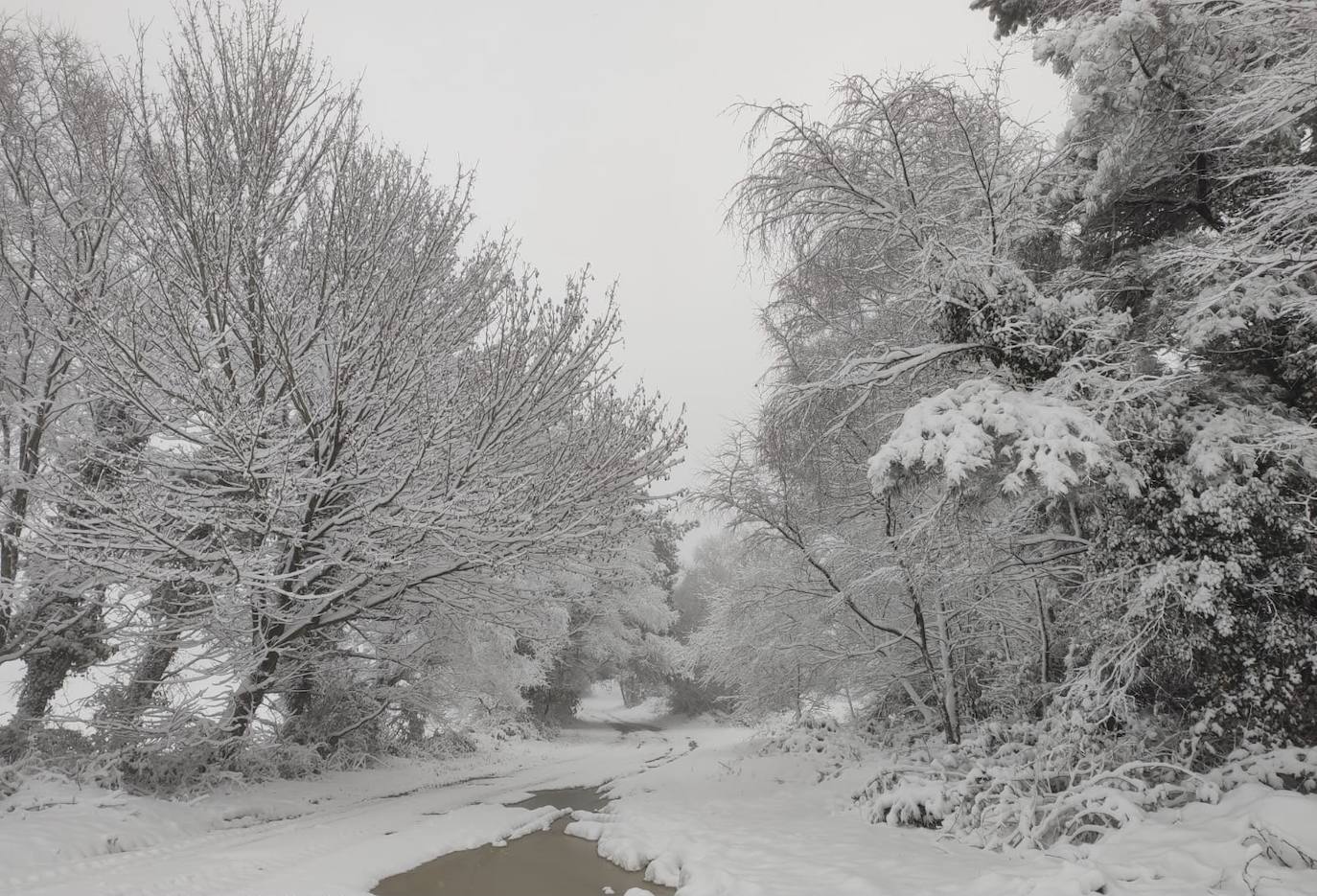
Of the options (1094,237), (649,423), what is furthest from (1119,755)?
(649,423)

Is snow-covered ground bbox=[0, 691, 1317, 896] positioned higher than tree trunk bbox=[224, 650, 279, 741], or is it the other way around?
tree trunk bbox=[224, 650, 279, 741]

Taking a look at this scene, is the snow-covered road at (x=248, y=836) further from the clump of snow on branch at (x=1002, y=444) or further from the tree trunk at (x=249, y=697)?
the clump of snow on branch at (x=1002, y=444)

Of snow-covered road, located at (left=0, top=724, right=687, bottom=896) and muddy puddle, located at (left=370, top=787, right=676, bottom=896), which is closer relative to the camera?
snow-covered road, located at (left=0, top=724, right=687, bottom=896)

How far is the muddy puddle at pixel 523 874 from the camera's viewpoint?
16.5 ft

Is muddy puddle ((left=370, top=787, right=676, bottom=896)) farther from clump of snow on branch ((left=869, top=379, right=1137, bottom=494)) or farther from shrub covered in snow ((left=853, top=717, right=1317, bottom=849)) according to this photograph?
clump of snow on branch ((left=869, top=379, right=1137, bottom=494))

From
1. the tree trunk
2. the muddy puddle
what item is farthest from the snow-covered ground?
the tree trunk

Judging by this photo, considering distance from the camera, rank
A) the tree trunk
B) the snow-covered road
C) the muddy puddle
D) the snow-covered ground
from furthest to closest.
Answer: the tree trunk
the muddy puddle
the snow-covered road
the snow-covered ground

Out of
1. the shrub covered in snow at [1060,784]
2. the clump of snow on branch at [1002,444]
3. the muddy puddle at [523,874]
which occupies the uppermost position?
the clump of snow on branch at [1002,444]

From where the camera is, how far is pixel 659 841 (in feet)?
20.1

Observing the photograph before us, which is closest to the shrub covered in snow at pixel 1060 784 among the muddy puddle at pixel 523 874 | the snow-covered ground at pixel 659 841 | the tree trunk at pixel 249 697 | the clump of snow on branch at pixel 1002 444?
the snow-covered ground at pixel 659 841

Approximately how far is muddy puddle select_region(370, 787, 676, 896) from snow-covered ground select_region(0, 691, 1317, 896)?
0.17 metres

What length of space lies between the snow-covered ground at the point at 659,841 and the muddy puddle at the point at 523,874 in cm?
17

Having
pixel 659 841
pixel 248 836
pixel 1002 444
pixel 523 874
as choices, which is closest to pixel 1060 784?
pixel 1002 444

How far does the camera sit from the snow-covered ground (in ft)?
13.0
